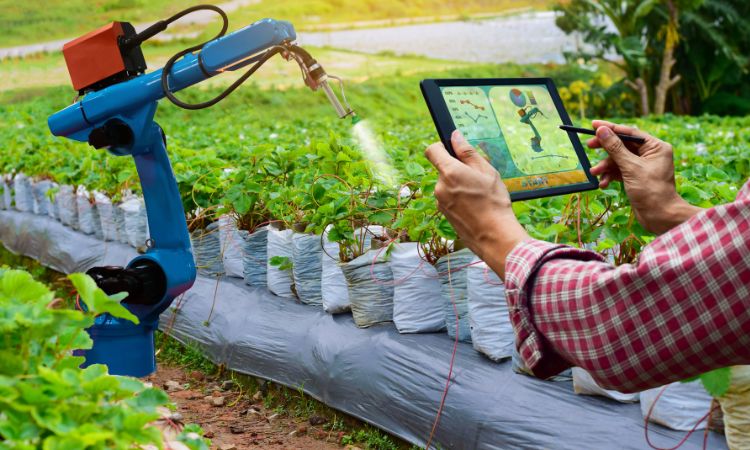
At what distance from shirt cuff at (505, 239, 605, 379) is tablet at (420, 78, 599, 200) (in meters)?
0.31

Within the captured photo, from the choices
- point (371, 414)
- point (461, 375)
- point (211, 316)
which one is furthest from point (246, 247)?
point (461, 375)

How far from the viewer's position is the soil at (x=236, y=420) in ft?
9.27

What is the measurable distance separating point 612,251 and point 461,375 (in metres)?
0.55

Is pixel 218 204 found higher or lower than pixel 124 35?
lower

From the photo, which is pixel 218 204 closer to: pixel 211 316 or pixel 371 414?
pixel 211 316

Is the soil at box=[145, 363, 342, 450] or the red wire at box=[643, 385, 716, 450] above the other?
the red wire at box=[643, 385, 716, 450]

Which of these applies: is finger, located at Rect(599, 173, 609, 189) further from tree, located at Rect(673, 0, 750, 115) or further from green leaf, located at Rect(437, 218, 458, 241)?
tree, located at Rect(673, 0, 750, 115)

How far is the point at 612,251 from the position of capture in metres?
2.43

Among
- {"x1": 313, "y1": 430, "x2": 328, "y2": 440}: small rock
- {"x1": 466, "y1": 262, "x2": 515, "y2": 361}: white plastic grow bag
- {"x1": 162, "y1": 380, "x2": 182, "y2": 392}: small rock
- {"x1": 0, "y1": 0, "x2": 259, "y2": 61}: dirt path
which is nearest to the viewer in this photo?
{"x1": 466, "y1": 262, "x2": 515, "y2": 361}: white plastic grow bag

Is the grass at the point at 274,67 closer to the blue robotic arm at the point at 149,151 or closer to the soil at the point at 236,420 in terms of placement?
the soil at the point at 236,420

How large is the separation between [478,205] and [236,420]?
2121mm

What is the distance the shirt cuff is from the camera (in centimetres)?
104

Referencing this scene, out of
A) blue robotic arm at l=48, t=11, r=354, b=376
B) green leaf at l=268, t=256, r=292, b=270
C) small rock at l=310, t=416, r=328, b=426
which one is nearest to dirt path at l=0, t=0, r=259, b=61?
green leaf at l=268, t=256, r=292, b=270

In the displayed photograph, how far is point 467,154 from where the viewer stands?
126 centimetres
